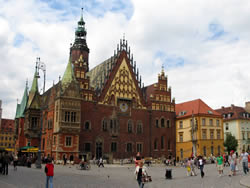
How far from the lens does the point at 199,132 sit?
62281 millimetres

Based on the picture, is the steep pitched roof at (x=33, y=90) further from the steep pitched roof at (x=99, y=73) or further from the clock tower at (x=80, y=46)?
the steep pitched roof at (x=99, y=73)

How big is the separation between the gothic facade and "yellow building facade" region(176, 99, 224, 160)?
6.78ft

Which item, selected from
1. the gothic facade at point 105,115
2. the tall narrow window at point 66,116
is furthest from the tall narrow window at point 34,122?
the tall narrow window at point 66,116

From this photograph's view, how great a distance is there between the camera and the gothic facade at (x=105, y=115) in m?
50.8

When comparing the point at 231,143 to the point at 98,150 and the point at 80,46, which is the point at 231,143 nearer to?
the point at 98,150

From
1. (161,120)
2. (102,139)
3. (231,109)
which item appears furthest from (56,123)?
(231,109)

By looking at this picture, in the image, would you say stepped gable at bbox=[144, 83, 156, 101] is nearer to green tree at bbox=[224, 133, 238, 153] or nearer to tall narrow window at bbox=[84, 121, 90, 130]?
tall narrow window at bbox=[84, 121, 90, 130]

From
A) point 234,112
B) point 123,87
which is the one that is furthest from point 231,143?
point 123,87

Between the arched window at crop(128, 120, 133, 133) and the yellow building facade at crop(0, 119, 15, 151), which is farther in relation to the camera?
the yellow building facade at crop(0, 119, 15, 151)

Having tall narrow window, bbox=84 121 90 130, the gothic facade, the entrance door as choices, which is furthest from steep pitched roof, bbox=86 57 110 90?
the entrance door

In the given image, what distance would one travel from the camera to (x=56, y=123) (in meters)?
50.6

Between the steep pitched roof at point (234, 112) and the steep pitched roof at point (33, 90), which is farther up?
the steep pitched roof at point (33, 90)

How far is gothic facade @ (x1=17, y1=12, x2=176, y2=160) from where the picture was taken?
5081 centimetres

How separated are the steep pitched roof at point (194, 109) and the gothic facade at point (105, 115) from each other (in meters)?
3.35
